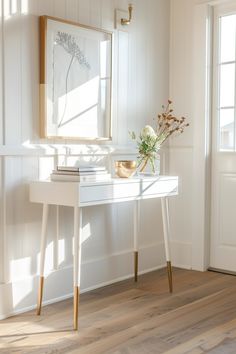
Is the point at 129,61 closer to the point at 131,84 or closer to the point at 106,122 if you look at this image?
the point at 131,84

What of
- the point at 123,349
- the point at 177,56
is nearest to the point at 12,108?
the point at 123,349

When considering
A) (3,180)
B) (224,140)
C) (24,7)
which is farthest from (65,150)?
(224,140)

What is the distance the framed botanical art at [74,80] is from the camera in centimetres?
313

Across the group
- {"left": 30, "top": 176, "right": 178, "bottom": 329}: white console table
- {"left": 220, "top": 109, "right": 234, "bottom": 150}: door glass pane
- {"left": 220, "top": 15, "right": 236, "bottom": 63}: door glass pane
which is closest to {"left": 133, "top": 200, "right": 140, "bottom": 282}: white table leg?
{"left": 30, "top": 176, "right": 178, "bottom": 329}: white console table

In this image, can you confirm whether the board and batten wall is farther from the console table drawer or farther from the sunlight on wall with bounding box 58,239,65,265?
the console table drawer

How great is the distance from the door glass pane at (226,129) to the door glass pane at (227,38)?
0.42 metres

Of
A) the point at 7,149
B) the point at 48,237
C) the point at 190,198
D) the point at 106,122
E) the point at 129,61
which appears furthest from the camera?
the point at 190,198

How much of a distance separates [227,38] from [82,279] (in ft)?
7.20

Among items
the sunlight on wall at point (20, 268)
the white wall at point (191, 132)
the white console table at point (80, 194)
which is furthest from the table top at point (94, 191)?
the white wall at point (191, 132)

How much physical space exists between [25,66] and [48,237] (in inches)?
42.9

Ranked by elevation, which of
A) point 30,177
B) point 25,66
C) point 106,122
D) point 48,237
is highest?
point 25,66

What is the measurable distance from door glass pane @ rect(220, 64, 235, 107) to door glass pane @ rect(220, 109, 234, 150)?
65mm

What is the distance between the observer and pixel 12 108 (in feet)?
9.71

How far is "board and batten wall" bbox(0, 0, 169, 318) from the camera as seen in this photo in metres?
2.95
